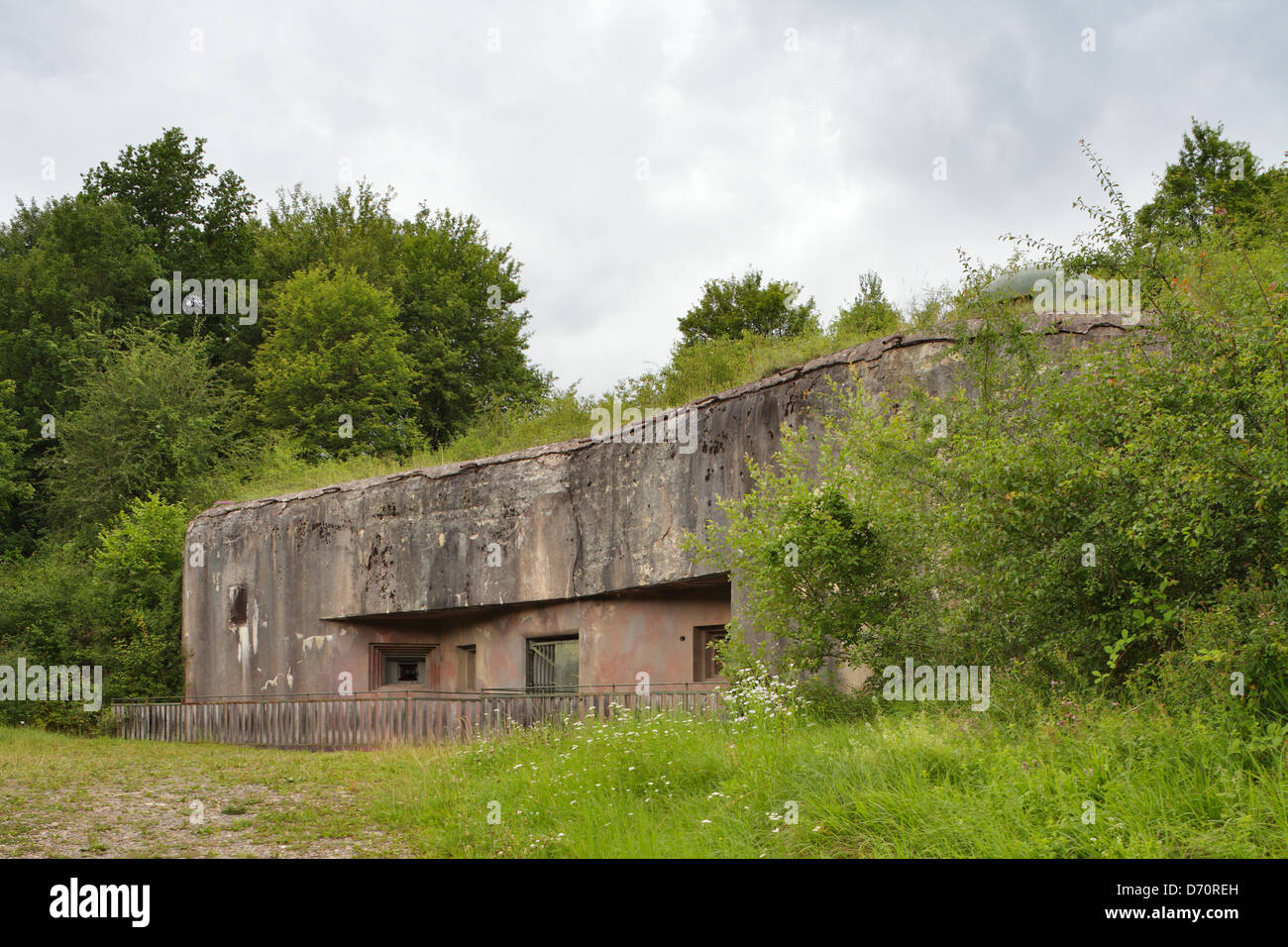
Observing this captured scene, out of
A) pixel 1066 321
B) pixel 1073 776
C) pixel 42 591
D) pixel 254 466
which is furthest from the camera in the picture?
pixel 254 466

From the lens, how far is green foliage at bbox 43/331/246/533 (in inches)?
1190

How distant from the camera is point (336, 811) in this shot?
9719 millimetres

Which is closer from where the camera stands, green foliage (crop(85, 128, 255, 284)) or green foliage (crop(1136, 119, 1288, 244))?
green foliage (crop(1136, 119, 1288, 244))

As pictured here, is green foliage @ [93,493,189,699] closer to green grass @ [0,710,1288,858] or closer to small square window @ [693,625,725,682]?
green grass @ [0,710,1288,858]

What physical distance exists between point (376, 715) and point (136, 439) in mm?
17380

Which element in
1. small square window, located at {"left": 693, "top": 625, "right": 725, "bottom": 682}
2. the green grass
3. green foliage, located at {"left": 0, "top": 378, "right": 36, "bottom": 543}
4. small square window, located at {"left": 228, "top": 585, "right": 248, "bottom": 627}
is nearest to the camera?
the green grass

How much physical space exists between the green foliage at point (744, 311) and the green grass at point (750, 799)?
23163mm

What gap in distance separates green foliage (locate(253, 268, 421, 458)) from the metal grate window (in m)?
14.2

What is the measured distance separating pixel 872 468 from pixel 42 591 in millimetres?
18968

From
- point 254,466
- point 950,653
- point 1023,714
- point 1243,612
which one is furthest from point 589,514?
point 254,466

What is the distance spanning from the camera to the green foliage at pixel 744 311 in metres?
33.4

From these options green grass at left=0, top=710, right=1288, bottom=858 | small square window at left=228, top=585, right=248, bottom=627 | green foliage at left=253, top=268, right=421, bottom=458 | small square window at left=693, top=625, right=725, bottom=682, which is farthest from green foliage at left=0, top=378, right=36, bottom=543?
small square window at left=693, top=625, right=725, bottom=682
